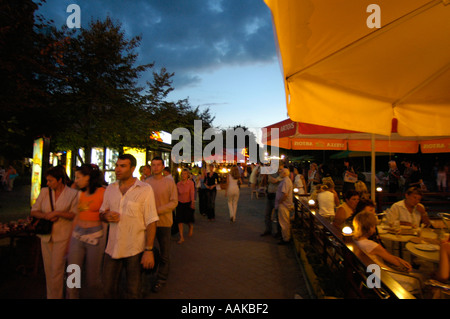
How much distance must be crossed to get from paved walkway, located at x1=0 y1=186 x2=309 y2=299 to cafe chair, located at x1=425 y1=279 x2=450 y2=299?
66.5 inches

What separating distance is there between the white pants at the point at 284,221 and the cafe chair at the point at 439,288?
3805 mm

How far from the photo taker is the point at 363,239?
11.5ft

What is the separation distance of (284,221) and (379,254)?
335 centimetres

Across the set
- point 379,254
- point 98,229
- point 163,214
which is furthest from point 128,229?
point 379,254

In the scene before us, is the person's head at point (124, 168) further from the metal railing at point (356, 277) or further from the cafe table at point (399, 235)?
the cafe table at point (399, 235)

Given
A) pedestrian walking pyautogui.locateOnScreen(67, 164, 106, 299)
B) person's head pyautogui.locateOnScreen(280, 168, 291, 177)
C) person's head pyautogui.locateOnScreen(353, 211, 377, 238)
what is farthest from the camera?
person's head pyautogui.locateOnScreen(280, 168, 291, 177)

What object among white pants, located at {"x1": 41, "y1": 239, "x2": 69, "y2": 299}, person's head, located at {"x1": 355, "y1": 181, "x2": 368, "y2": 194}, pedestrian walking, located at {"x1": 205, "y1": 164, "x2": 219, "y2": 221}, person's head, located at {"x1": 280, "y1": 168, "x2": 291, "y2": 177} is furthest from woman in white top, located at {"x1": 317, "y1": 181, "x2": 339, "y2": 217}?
white pants, located at {"x1": 41, "y1": 239, "x2": 69, "y2": 299}

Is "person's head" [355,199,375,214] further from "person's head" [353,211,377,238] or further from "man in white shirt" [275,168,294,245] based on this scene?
"man in white shirt" [275,168,294,245]

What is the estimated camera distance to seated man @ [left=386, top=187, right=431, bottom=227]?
4.85m

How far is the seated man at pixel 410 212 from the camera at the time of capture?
4.85m

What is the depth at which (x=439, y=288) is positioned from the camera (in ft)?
9.12
